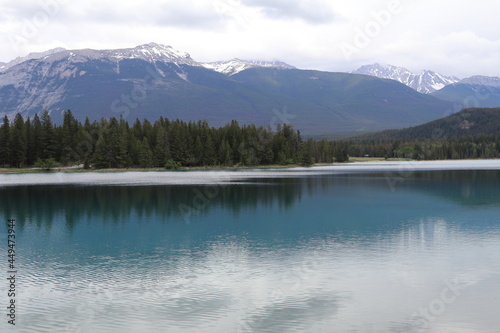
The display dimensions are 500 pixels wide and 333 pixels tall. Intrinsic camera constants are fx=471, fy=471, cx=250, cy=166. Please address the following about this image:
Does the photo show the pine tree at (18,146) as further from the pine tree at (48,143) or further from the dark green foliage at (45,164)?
the pine tree at (48,143)

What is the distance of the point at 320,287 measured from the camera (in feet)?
82.9

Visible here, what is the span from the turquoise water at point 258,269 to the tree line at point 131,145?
4463 inches

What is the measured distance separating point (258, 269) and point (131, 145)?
15083 cm

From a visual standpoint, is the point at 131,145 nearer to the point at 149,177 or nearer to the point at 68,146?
the point at 68,146

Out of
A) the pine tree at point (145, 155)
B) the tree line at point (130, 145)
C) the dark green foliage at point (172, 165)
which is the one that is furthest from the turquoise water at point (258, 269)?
the dark green foliage at point (172, 165)

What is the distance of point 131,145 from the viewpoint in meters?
173

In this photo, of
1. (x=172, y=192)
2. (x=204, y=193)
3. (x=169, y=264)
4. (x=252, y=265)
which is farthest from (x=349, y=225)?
(x=172, y=192)

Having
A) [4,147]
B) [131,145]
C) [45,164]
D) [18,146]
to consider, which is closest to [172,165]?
[131,145]

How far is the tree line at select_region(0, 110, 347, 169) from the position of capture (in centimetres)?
16288

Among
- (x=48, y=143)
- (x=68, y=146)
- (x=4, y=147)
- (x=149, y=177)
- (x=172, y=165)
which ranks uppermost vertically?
(x=48, y=143)

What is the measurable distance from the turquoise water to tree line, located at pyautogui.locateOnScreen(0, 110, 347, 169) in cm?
11335

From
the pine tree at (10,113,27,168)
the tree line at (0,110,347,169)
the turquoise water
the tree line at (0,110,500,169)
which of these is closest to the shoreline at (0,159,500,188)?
the tree line at (0,110,500,169)

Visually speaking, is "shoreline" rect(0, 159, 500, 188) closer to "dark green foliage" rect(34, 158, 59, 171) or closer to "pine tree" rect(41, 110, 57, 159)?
"dark green foliage" rect(34, 158, 59, 171)

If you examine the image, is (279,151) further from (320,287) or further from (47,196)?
(320,287)
